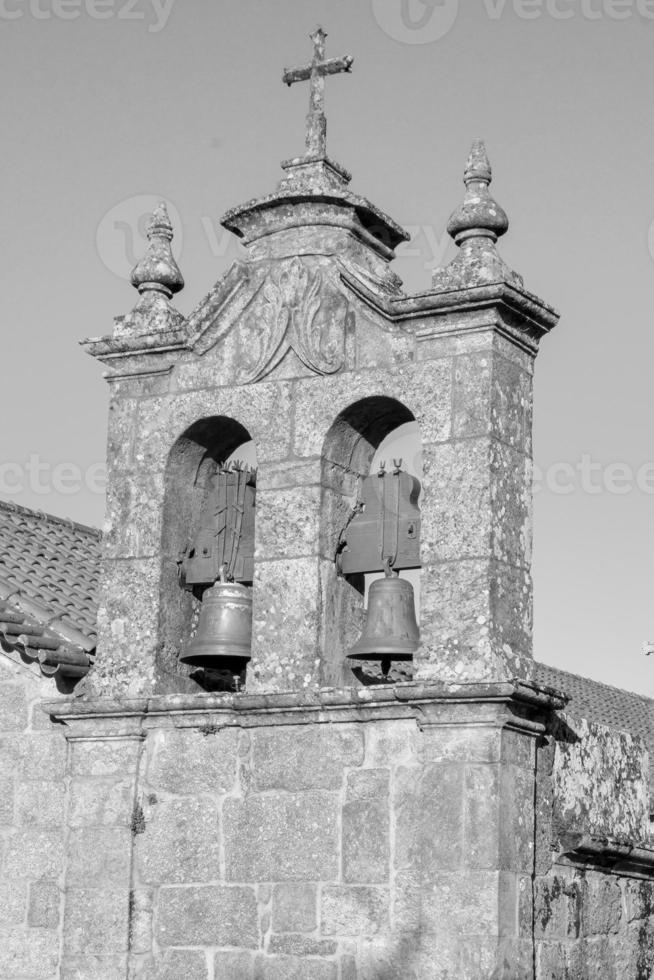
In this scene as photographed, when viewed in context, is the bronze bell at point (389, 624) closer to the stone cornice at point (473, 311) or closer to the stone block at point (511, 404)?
the stone block at point (511, 404)

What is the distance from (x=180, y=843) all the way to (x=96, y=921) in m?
0.54

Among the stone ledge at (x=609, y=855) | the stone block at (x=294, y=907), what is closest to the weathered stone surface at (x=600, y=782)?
the stone ledge at (x=609, y=855)

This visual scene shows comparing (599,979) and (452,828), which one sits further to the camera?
(599,979)

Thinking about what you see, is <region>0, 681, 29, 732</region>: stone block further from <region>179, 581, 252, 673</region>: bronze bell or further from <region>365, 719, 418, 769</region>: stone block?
<region>365, 719, 418, 769</region>: stone block

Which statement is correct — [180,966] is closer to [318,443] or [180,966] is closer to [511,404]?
[318,443]

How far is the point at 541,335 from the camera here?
6.84 metres

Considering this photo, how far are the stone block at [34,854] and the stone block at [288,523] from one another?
174cm

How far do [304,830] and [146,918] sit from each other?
0.87 m

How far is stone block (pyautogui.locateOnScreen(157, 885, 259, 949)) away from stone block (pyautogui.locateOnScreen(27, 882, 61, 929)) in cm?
77

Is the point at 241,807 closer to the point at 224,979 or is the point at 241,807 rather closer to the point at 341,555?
the point at 224,979

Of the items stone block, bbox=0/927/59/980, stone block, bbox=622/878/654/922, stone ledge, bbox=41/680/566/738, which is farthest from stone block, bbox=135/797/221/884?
stone block, bbox=622/878/654/922

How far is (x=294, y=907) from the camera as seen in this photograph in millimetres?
6348

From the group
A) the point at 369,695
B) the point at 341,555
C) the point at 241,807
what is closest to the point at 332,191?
the point at 341,555

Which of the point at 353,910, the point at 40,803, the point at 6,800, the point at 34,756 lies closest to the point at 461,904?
the point at 353,910
